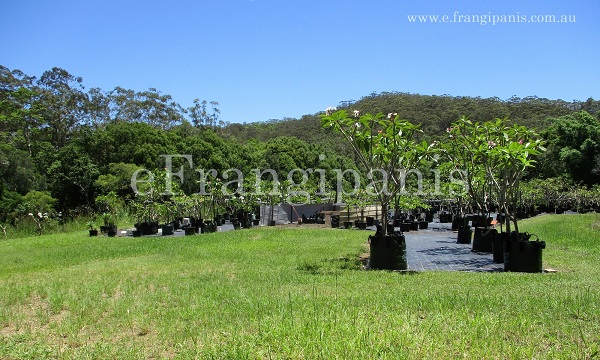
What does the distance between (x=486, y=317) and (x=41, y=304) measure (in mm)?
3861

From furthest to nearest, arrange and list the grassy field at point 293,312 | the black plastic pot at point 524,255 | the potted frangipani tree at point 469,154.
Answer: the potted frangipani tree at point 469,154
the black plastic pot at point 524,255
the grassy field at point 293,312

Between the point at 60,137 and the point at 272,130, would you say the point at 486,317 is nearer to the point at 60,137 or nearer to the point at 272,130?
the point at 60,137

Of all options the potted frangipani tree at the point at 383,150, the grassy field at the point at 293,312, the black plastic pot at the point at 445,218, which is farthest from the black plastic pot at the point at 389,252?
the black plastic pot at the point at 445,218

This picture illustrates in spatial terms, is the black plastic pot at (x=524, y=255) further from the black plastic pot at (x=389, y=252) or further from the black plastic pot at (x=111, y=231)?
the black plastic pot at (x=111, y=231)

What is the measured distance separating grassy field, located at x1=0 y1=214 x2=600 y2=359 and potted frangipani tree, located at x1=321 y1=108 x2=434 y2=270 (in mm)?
478

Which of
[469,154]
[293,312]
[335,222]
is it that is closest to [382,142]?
[469,154]

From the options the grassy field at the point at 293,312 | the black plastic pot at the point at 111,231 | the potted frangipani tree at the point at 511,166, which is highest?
the potted frangipani tree at the point at 511,166

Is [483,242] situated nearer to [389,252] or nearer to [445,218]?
[389,252]

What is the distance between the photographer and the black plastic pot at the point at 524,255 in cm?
627

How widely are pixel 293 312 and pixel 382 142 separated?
3.89 m

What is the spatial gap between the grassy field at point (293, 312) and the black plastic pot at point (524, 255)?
435 millimetres

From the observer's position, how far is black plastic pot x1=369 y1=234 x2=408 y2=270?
6.48 metres

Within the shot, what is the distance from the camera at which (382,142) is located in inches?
276

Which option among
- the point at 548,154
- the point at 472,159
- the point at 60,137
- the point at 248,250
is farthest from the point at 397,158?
the point at 60,137
